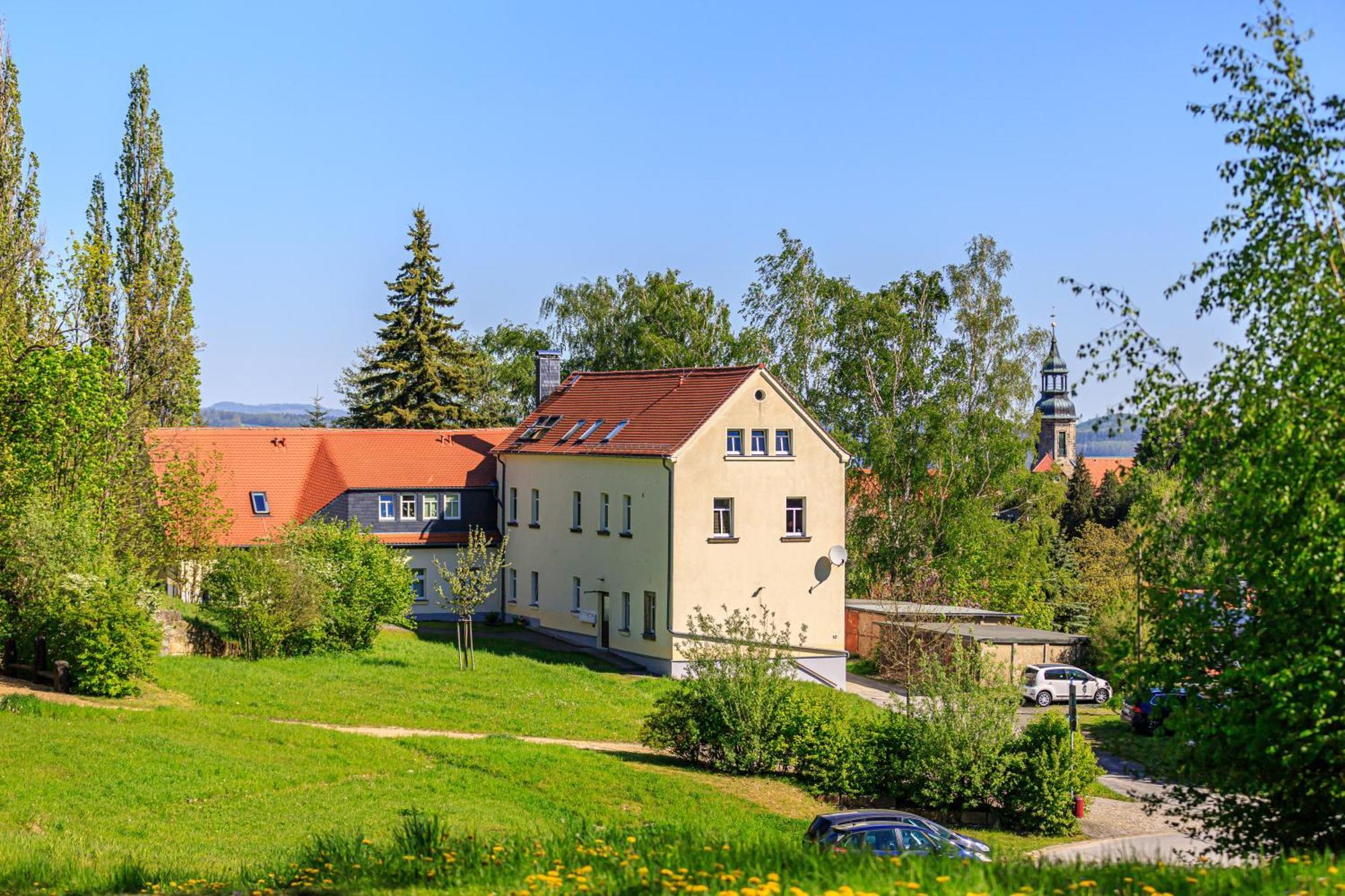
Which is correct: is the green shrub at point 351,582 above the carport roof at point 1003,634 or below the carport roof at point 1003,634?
above

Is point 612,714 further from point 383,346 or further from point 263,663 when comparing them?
point 383,346

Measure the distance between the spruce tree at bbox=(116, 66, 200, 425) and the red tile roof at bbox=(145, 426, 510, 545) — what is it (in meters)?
6.56

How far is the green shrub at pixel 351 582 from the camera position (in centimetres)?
3747

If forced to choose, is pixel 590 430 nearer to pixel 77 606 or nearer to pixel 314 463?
pixel 314 463

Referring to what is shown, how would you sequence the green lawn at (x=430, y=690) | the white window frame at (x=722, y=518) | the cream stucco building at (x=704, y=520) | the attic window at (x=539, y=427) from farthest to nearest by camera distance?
the attic window at (x=539, y=427) < the white window frame at (x=722, y=518) < the cream stucco building at (x=704, y=520) < the green lawn at (x=430, y=690)

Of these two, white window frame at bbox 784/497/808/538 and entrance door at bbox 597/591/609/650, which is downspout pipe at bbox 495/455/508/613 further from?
white window frame at bbox 784/497/808/538

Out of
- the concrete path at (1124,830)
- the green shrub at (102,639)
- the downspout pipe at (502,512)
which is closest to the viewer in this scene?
the concrete path at (1124,830)

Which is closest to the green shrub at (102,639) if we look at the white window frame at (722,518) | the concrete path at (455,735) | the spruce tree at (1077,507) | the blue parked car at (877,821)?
the concrete path at (455,735)

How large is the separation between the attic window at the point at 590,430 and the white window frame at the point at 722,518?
655 cm

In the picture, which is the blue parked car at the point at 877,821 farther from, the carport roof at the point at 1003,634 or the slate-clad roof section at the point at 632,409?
the carport roof at the point at 1003,634

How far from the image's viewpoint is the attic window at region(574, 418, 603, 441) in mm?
44406

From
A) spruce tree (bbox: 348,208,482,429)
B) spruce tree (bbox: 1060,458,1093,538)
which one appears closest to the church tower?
spruce tree (bbox: 1060,458,1093,538)

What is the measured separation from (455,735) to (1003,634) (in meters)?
22.6

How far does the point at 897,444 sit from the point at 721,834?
3897 cm
